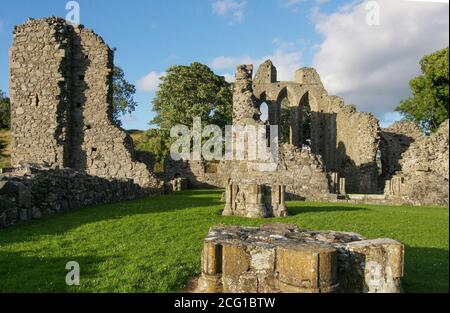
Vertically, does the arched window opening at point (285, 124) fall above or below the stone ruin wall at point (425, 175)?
above

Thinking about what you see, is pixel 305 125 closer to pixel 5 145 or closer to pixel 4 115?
pixel 5 145

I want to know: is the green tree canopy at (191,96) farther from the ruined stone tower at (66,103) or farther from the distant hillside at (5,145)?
the ruined stone tower at (66,103)

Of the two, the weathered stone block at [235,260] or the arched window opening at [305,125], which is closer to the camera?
the weathered stone block at [235,260]

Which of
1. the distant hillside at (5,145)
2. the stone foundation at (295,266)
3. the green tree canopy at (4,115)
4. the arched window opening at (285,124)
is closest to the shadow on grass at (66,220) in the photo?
the stone foundation at (295,266)

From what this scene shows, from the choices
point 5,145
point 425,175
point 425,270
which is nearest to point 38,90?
point 425,270

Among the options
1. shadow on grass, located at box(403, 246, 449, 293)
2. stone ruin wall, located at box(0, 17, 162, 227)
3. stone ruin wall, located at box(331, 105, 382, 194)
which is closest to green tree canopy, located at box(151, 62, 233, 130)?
stone ruin wall, located at box(331, 105, 382, 194)

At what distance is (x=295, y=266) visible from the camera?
148 inches

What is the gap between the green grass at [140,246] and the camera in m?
4.66

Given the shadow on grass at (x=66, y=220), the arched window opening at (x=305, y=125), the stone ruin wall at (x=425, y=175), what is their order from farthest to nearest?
the arched window opening at (x=305, y=125) < the stone ruin wall at (x=425, y=175) < the shadow on grass at (x=66, y=220)

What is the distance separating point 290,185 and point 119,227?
11.7m

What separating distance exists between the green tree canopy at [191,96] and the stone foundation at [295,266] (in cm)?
2921

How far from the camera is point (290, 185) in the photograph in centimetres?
1848
